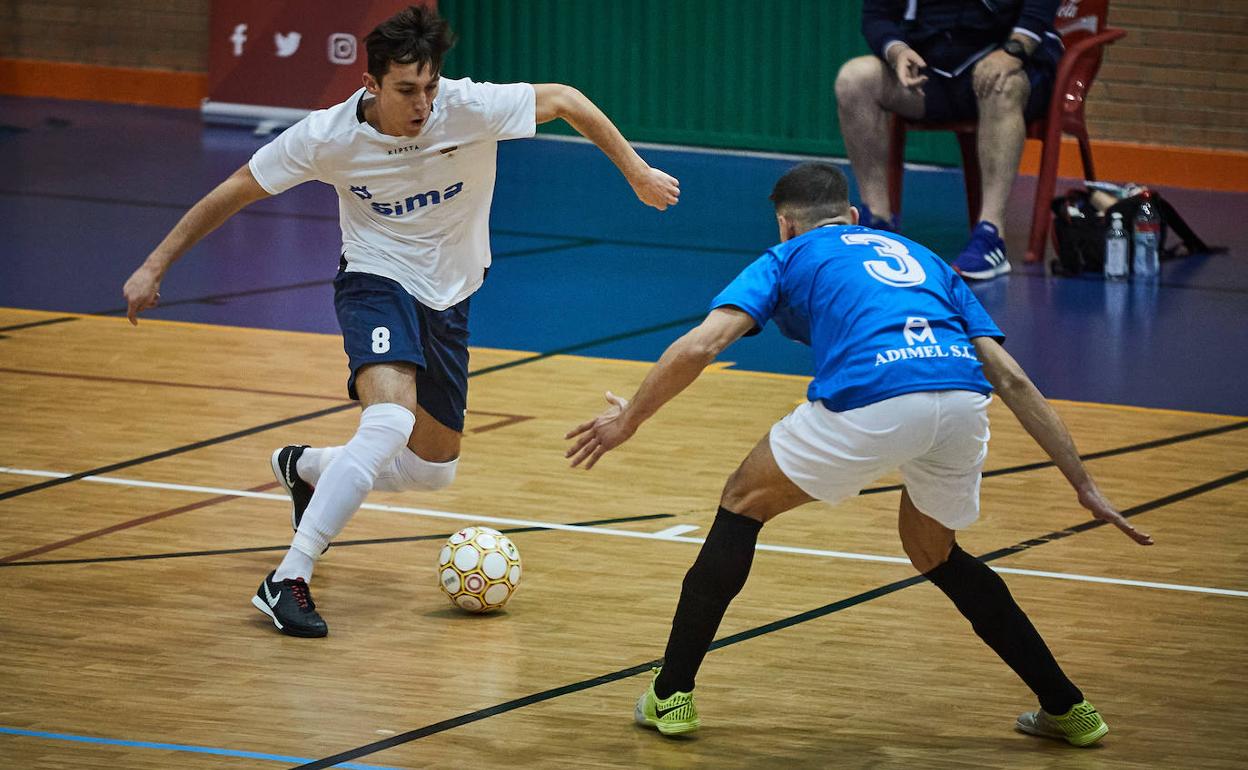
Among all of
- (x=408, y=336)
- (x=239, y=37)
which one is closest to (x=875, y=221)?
(x=408, y=336)

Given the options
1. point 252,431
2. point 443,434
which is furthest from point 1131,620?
point 252,431

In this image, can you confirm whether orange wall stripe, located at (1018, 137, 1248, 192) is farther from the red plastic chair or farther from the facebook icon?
the facebook icon

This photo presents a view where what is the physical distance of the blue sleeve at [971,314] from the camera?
4.03 m

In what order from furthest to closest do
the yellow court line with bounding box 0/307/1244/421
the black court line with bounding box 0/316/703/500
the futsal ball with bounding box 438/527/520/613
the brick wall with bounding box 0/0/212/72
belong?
1. the brick wall with bounding box 0/0/212/72
2. the yellow court line with bounding box 0/307/1244/421
3. the black court line with bounding box 0/316/703/500
4. the futsal ball with bounding box 438/527/520/613

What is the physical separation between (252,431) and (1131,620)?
10.4ft

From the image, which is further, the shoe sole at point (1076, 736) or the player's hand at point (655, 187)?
the player's hand at point (655, 187)

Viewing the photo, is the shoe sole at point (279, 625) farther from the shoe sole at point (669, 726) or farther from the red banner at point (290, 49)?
the red banner at point (290, 49)

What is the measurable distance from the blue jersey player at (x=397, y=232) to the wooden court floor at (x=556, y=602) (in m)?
0.33

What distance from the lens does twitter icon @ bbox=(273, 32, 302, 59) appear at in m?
14.4

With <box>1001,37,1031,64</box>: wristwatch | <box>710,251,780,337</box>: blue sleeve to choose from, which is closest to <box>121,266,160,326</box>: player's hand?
<box>710,251,780,337</box>: blue sleeve

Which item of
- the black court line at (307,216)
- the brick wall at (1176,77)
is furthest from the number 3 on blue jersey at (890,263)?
the brick wall at (1176,77)

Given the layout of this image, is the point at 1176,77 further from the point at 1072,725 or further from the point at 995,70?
the point at 1072,725

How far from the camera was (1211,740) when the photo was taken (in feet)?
13.4

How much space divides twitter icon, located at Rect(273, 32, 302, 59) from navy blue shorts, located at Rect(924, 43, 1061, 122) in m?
6.04
